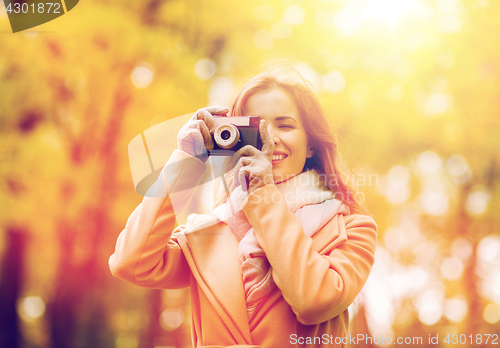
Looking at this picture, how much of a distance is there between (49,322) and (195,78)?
3480 mm

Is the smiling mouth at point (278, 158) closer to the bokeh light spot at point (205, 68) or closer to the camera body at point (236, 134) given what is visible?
the camera body at point (236, 134)

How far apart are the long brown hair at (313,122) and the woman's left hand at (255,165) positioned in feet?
0.82

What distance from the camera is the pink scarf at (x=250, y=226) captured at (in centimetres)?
131

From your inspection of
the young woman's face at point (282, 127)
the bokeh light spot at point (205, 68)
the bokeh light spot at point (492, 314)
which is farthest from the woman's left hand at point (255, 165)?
the bokeh light spot at point (492, 314)

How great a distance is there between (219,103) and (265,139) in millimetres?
1891

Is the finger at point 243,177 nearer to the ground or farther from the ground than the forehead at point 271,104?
nearer to the ground

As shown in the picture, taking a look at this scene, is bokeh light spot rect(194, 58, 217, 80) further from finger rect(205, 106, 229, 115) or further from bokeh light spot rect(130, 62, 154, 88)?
finger rect(205, 106, 229, 115)

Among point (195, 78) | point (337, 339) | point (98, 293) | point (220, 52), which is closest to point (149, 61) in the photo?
point (195, 78)

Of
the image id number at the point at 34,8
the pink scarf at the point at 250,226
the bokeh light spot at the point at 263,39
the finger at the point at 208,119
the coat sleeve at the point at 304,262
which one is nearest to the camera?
the coat sleeve at the point at 304,262

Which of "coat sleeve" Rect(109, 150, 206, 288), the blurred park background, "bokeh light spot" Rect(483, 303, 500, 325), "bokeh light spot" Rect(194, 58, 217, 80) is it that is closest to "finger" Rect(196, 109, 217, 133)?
"coat sleeve" Rect(109, 150, 206, 288)

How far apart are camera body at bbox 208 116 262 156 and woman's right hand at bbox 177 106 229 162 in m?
0.03

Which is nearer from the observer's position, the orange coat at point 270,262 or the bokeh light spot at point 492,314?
the orange coat at point 270,262

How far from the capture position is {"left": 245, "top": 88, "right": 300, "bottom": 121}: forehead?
151 centimetres

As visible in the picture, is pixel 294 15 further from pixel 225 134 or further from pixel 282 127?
pixel 225 134
